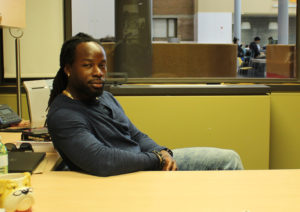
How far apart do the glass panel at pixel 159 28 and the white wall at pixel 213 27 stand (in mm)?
318

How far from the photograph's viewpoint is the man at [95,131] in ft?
5.67

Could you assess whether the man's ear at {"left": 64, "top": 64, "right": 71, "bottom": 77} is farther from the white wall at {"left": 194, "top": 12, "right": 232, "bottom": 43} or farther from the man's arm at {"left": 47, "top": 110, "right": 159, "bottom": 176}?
the white wall at {"left": 194, "top": 12, "right": 232, "bottom": 43}

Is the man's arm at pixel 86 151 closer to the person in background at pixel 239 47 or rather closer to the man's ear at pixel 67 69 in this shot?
the man's ear at pixel 67 69

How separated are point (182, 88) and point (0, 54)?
170 centimetres

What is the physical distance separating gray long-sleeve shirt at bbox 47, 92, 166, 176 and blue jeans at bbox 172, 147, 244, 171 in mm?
344

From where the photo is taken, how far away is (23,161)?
1830 mm

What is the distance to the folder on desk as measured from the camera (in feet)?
5.66

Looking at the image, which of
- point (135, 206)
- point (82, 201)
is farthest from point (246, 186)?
point (82, 201)

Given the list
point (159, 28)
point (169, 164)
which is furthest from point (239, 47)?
point (169, 164)

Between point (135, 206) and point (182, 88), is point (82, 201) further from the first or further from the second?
point (182, 88)

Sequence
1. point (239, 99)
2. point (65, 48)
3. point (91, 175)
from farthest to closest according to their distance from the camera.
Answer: point (239, 99), point (65, 48), point (91, 175)

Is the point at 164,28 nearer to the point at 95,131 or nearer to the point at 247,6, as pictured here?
the point at 247,6

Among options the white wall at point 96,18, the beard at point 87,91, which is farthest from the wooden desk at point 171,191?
the white wall at point 96,18

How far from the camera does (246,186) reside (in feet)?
5.00
